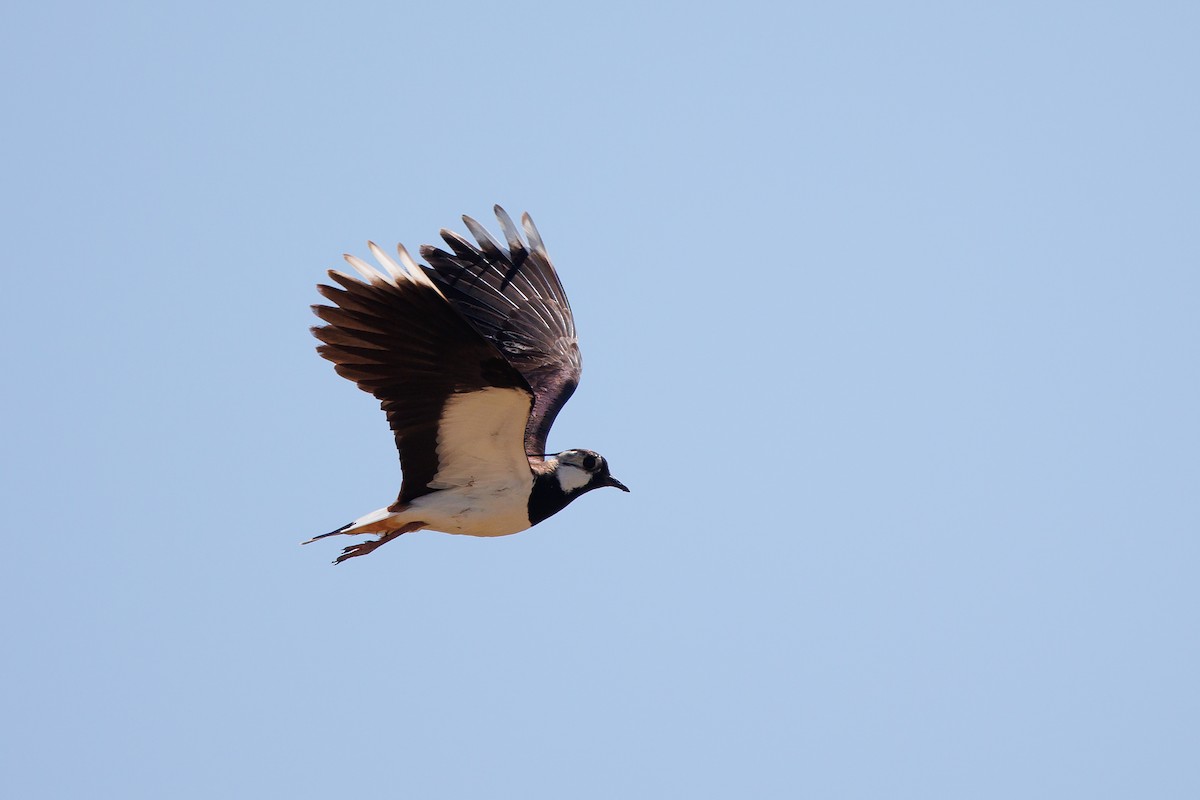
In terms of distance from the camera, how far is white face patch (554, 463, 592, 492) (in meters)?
11.1

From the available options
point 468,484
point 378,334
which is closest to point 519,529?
point 468,484

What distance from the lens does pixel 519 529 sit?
10867mm

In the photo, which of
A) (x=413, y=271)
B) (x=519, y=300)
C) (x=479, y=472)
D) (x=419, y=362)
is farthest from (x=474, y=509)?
(x=519, y=300)

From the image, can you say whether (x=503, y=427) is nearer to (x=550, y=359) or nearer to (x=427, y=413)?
(x=427, y=413)

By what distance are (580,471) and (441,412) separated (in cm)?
165

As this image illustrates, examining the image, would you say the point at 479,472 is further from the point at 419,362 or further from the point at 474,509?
the point at 419,362

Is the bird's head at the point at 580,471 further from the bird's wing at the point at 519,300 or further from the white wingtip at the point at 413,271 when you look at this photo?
the white wingtip at the point at 413,271

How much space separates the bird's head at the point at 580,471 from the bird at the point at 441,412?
0.04 feet

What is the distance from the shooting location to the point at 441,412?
32.6 ft

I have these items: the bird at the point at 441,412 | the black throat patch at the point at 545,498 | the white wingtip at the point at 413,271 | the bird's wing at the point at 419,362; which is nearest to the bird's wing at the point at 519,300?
the bird at the point at 441,412

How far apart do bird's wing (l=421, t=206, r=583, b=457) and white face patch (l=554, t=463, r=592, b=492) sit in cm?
116

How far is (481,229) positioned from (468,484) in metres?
3.11

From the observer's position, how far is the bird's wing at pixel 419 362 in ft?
31.1

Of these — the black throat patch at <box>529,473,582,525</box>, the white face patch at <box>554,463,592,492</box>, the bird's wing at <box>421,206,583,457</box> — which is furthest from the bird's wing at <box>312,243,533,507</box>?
the bird's wing at <box>421,206,583,457</box>
